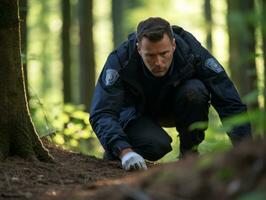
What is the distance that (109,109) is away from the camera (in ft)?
15.4

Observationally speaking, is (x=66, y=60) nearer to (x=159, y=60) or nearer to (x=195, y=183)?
(x=159, y=60)

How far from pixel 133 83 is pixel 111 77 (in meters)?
0.24

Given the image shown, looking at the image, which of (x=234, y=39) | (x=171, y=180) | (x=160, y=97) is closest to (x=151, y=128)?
(x=160, y=97)

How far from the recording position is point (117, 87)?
4.81 metres

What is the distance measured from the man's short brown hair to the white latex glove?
1011mm

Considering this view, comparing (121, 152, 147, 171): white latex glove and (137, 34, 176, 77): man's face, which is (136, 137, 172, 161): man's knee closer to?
(137, 34, 176, 77): man's face

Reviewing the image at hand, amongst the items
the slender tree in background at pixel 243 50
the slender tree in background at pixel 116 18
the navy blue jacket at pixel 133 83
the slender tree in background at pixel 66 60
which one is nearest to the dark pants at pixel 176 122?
the navy blue jacket at pixel 133 83

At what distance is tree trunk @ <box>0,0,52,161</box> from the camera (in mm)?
4035

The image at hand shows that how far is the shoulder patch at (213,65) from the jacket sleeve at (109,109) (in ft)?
2.50

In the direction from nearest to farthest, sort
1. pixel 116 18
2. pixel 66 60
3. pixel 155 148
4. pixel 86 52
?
1. pixel 155 148
2. pixel 66 60
3. pixel 86 52
4. pixel 116 18

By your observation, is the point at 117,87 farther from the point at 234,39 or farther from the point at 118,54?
the point at 234,39

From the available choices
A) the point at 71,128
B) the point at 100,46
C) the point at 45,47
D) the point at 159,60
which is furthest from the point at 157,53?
the point at 100,46

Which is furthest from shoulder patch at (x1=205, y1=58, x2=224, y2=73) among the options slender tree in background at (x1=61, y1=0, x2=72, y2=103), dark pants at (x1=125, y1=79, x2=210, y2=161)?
slender tree in background at (x1=61, y1=0, x2=72, y2=103)

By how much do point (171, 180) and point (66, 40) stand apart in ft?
24.4
